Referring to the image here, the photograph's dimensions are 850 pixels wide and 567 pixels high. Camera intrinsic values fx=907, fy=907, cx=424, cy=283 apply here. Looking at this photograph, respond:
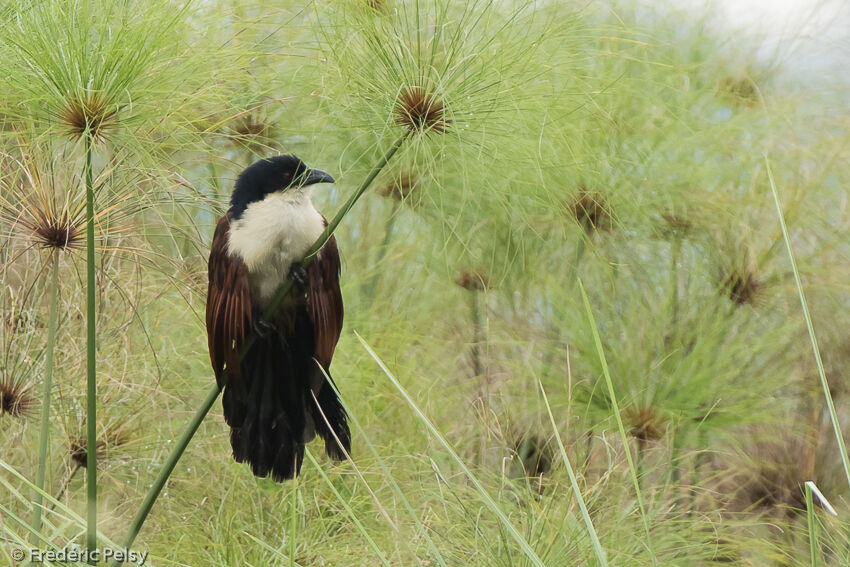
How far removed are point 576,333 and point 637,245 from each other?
345 mm

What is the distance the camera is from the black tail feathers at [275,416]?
143 cm

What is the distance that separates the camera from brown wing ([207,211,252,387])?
1.40 m

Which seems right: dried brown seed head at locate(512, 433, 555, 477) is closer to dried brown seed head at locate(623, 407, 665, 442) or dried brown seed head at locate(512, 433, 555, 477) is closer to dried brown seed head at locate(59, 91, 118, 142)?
dried brown seed head at locate(623, 407, 665, 442)

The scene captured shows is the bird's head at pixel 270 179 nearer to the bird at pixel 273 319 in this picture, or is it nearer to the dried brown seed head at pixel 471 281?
the bird at pixel 273 319

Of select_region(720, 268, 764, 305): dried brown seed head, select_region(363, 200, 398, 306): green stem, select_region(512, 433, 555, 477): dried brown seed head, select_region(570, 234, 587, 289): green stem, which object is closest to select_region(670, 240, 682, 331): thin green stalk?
select_region(720, 268, 764, 305): dried brown seed head

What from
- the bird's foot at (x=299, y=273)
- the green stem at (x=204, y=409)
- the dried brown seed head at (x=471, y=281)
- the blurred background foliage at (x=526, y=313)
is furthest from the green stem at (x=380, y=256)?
the green stem at (x=204, y=409)

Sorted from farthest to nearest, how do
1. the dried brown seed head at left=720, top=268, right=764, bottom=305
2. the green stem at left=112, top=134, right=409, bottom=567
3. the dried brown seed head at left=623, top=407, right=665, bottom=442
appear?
the dried brown seed head at left=720, top=268, right=764, bottom=305 < the dried brown seed head at left=623, top=407, right=665, bottom=442 < the green stem at left=112, top=134, right=409, bottom=567

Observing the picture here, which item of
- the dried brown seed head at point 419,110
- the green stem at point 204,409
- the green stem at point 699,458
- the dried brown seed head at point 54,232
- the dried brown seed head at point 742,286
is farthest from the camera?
the dried brown seed head at point 742,286

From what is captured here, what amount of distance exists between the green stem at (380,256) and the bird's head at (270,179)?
3.31 feet

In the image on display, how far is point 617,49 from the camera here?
2545 millimetres

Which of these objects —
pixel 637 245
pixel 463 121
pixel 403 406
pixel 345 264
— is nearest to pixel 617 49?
pixel 637 245

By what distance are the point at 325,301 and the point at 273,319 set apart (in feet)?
0.34

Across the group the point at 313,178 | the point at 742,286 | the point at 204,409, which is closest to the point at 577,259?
the point at 742,286

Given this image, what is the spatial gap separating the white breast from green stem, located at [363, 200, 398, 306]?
105 centimetres
